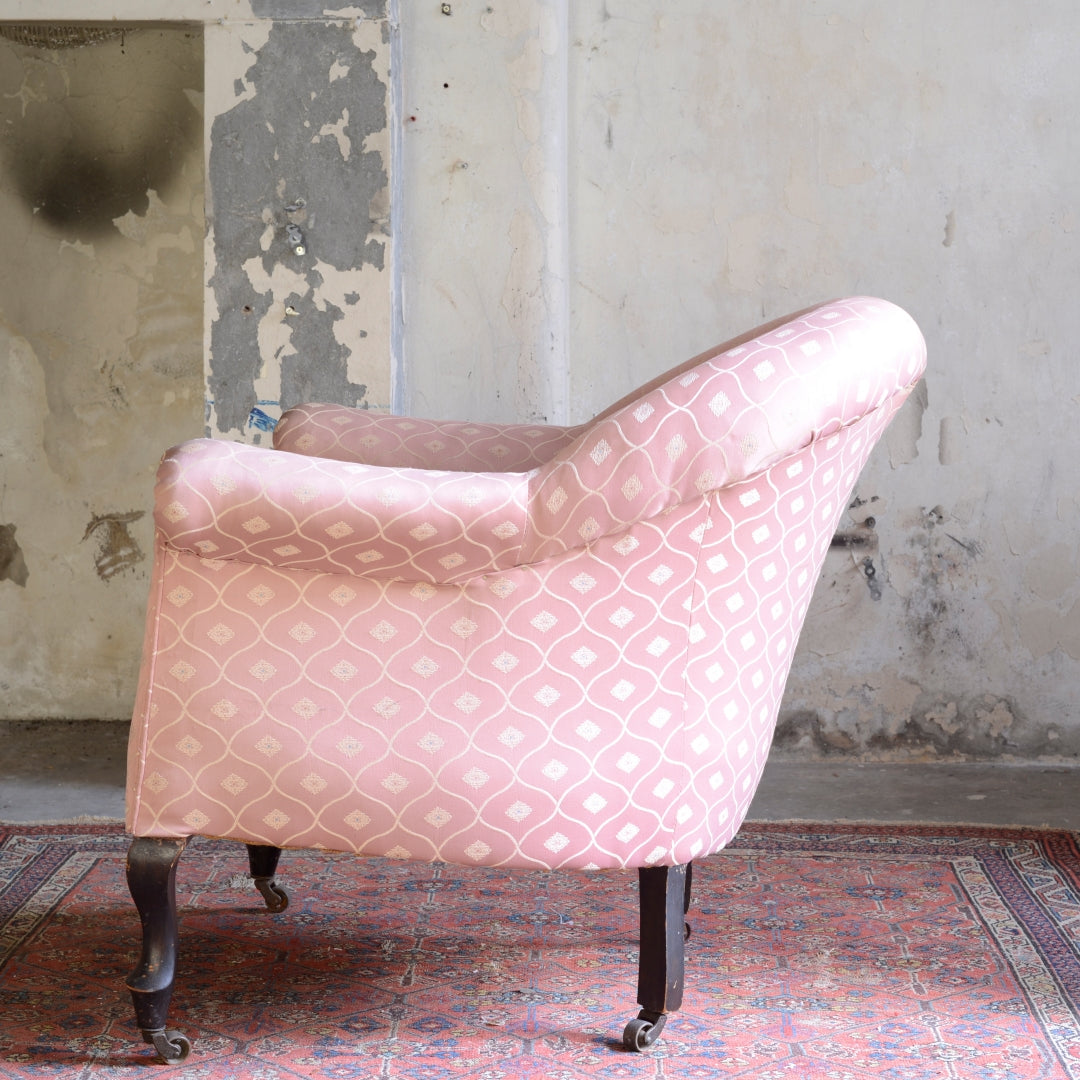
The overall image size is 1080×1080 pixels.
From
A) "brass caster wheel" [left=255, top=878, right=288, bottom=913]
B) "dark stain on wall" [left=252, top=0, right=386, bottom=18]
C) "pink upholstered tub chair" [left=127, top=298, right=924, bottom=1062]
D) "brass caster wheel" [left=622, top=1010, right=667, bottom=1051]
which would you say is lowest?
"brass caster wheel" [left=255, top=878, right=288, bottom=913]

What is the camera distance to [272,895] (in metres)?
2.08

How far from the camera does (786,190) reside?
305 cm

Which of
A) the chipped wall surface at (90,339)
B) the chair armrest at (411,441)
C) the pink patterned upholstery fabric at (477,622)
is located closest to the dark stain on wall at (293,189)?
the chipped wall surface at (90,339)

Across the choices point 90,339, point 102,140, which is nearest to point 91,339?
point 90,339

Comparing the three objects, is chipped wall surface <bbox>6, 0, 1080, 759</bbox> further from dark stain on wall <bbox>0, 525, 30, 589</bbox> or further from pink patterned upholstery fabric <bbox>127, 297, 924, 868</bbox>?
pink patterned upholstery fabric <bbox>127, 297, 924, 868</bbox>

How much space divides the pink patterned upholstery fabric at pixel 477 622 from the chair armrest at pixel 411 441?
55 centimetres

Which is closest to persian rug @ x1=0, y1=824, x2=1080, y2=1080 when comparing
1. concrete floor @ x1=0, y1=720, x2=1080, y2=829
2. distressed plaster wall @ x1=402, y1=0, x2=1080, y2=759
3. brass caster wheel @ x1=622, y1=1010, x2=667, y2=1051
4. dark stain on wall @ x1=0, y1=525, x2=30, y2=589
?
brass caster wheel @ x1=622, y1=1010, x2=667, y2=1051

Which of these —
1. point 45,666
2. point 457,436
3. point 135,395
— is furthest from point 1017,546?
point 45,666

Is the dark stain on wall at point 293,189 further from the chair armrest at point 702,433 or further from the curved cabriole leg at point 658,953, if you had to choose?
the curved cabriole leg at point 658,953

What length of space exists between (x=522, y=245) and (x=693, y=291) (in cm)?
46

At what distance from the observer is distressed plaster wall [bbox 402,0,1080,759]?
296 centimetres

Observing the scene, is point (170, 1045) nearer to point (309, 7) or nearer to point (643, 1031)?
point (643, 1031)

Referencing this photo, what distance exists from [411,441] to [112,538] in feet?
5.79

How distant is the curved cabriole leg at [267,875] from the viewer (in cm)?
208
